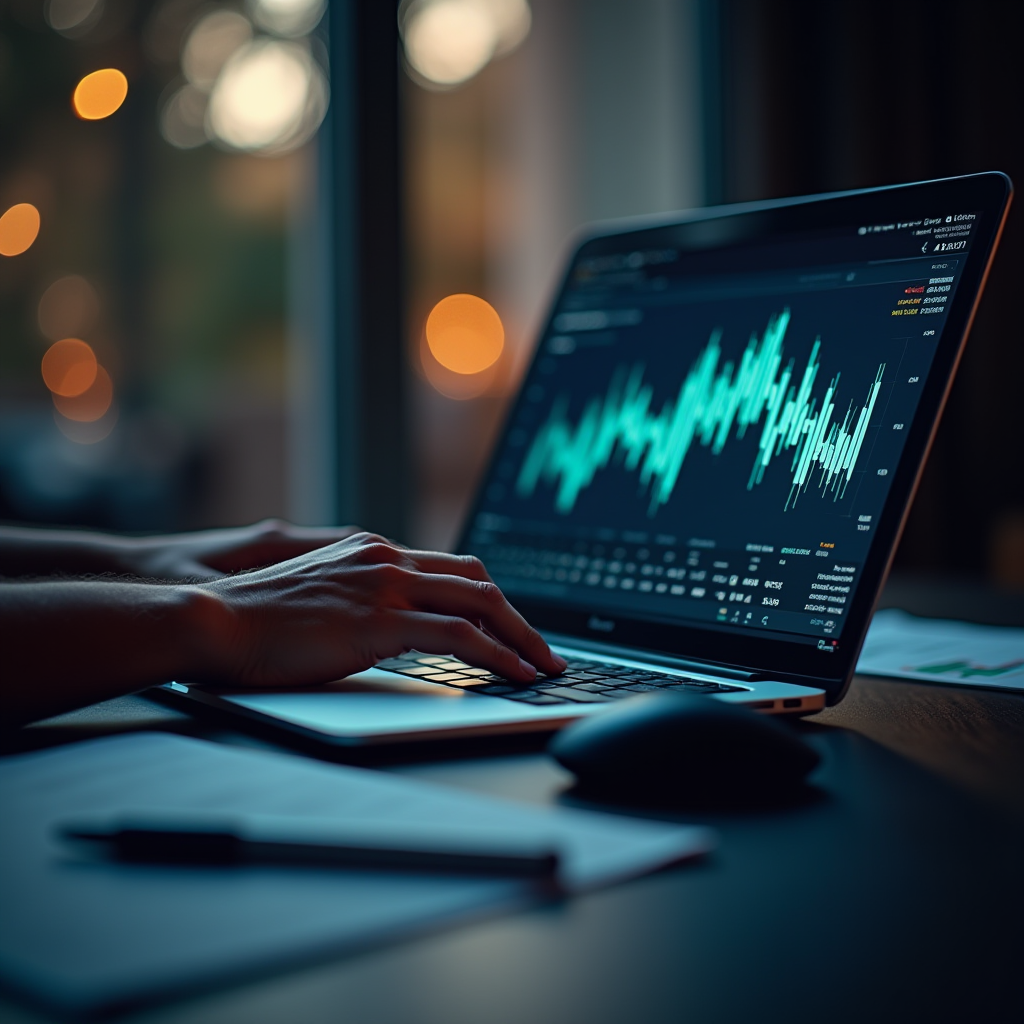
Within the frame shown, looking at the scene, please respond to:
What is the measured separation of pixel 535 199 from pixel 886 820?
4474mm

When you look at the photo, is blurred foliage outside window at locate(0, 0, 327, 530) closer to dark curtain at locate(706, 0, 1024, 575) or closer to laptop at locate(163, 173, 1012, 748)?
dark curtain at locate(706, 0, 1024, 575)

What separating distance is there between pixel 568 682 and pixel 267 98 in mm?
2354

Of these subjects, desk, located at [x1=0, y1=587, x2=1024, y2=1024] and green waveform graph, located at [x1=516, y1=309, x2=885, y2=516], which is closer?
desk, located at [x1=0, y1=587, x2=1024, y2=1024]

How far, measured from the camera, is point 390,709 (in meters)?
0.68

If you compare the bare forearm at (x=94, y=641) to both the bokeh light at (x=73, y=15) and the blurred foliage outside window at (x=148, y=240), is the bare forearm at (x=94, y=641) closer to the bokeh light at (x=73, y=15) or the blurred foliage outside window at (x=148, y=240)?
the blurred foliage outside window at (x=148, y=240)

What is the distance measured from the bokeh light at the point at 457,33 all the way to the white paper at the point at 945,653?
164 centimetres

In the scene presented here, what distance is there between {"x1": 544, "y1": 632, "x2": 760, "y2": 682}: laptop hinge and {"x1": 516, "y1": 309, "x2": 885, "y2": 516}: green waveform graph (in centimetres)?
12

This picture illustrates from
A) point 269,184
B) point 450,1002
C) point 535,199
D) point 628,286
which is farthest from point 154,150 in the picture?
point 450,1002

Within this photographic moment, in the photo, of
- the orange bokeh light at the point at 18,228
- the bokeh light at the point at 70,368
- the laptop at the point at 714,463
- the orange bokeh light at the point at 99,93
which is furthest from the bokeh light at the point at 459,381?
the laptop at the point at 714,463

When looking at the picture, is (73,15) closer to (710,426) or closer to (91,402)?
(91,402)

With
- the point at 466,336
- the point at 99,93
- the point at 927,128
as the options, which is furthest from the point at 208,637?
the point at 466,336

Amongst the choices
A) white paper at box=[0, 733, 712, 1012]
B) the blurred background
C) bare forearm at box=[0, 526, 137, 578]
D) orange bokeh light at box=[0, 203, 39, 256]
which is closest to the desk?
white paper at box=[0, 733, 712, 1012]

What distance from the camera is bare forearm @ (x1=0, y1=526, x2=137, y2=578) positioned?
103 centimetres

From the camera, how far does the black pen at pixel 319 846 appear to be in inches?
16.7
